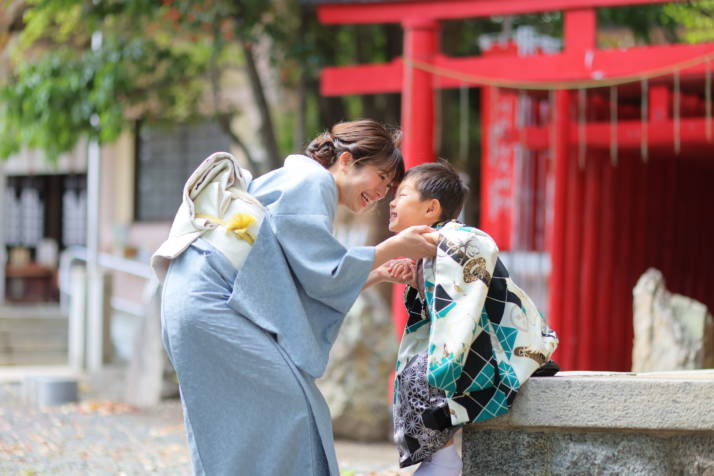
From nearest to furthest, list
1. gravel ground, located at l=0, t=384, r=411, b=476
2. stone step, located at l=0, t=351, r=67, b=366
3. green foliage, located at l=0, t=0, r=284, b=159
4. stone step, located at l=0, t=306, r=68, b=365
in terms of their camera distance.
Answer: gravel ground, located at l=0, t=384, r=411, b=476
green foliage, located at l=0, t=0, r=284, b=159
stone step, located at l=0, t=351, r=67, b=366
stone step, located at l=0, t=306, r=68, b=365

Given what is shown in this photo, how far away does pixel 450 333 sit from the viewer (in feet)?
11.1

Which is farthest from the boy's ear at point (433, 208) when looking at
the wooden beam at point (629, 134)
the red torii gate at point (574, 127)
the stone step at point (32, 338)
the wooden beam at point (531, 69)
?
the stone step at point (32, 338)

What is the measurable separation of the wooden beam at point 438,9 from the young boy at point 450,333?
14.5 feet

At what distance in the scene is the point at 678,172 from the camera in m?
10.7

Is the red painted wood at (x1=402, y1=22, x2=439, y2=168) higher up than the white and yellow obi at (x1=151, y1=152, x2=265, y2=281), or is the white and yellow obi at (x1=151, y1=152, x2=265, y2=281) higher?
the red painted wood at (x1=402, y1=22, x2=439, y2=168)

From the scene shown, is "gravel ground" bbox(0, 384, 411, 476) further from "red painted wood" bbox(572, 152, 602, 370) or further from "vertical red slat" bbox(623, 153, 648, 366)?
"vertical red slat" bbox(623, 153, 648, 366)

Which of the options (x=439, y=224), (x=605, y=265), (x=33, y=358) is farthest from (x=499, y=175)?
(x=33, y=358)

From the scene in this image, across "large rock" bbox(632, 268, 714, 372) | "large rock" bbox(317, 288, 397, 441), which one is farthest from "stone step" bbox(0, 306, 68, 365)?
"large rock" bbox(632, 268, 714, 372)

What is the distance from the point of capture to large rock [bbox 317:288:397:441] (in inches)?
325

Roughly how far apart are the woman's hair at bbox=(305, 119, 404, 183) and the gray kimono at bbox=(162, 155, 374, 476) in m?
0.21

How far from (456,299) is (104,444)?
4882mm

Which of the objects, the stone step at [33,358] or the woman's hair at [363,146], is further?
the stone step at [33,358]

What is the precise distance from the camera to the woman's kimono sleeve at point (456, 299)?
3.37m

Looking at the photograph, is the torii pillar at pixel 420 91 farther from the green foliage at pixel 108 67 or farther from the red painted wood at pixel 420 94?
the green foliage at pixel 108 67
